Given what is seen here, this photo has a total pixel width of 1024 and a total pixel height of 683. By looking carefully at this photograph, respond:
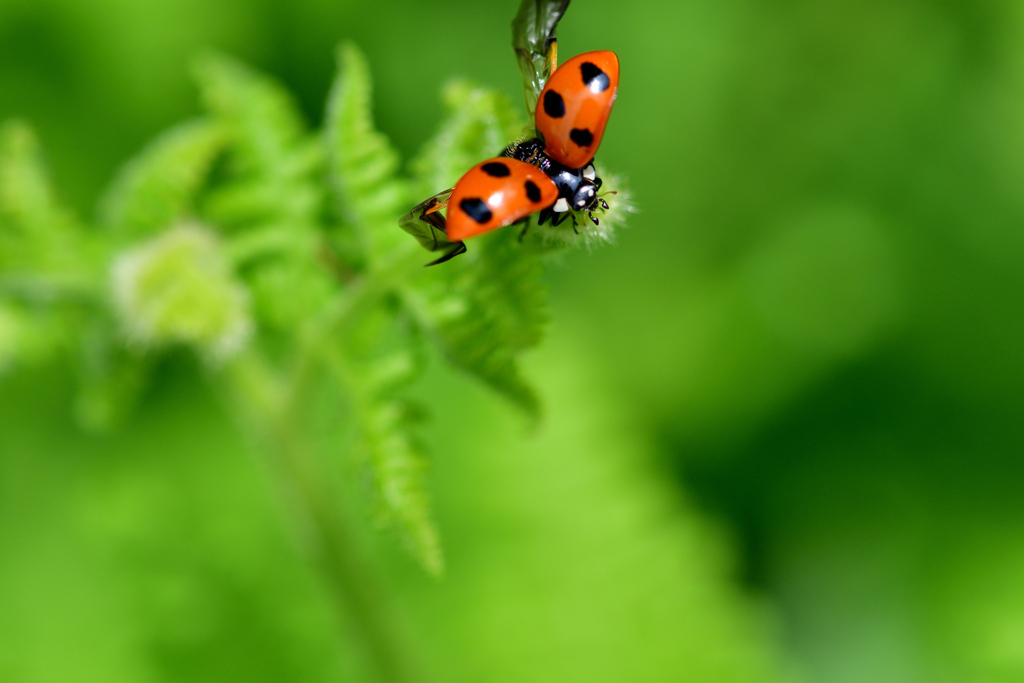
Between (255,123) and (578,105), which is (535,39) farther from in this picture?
(255,123)

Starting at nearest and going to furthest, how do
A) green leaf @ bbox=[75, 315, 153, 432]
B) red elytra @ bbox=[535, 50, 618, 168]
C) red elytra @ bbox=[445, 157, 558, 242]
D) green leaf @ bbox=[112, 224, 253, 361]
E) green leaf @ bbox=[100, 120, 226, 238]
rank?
red elytra @ bbox=[445, 157, 558, 242], red elytra @ bbox=[535, 50, 618, 168], green leaf @ bbox=[112, 224, 253, 361], green leaf @ bbox=[100, 120, 226, 238], green leaf @ bbox=[75, 315, 153, 432]

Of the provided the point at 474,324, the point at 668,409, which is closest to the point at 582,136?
the point at 474,324

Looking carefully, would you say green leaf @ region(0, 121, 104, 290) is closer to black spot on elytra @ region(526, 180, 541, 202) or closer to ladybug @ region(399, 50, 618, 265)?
ladybug @ region(399, 50, 618, 265)

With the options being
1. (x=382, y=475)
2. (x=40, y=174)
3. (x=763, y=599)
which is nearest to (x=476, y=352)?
(x=382, y=475)

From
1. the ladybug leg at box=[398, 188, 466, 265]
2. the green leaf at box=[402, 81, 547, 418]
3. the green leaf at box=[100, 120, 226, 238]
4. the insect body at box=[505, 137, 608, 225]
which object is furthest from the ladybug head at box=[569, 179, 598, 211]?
the green leaf at box=[100, 120, 226, 238]

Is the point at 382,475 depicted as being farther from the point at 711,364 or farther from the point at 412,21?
the point at 412,21

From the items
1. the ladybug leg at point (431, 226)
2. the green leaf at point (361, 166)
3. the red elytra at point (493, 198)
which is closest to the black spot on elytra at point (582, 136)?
the red elytra at point (493, 198)

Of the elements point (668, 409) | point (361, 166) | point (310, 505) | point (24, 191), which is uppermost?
point (24, 191)

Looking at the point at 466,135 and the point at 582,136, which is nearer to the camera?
the point at 582,136
